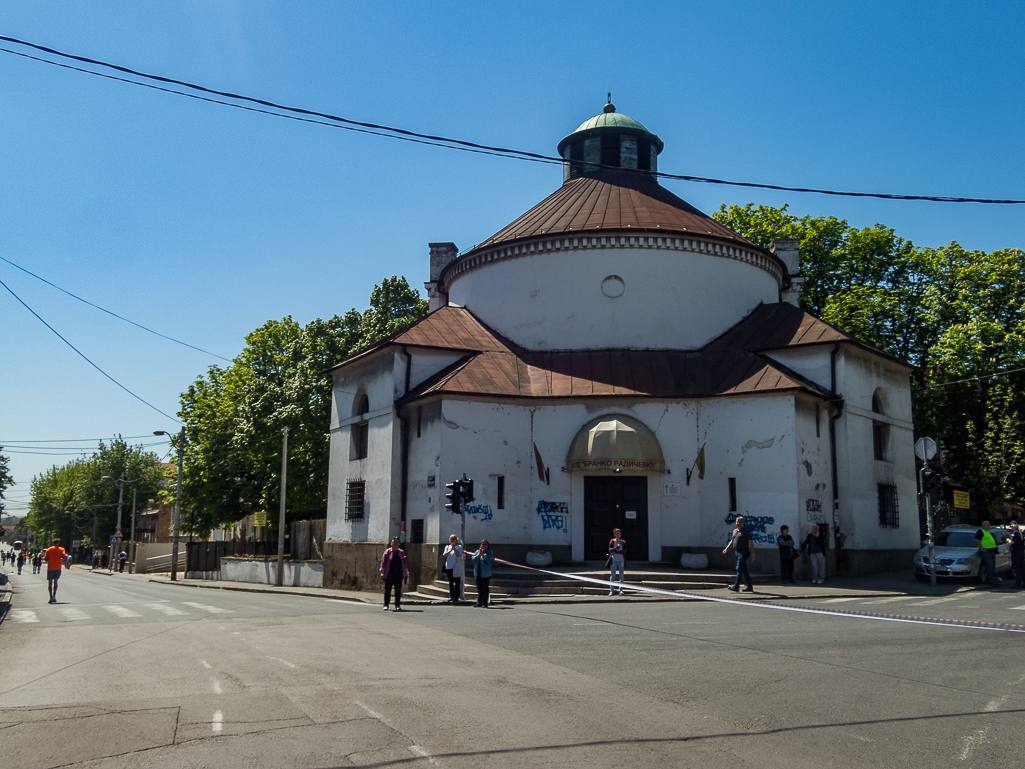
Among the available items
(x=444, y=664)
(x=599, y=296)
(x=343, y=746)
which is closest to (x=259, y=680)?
(x=444, y=664)

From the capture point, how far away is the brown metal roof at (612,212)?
91.8 feet

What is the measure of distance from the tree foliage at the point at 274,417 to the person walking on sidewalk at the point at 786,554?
67.6ft

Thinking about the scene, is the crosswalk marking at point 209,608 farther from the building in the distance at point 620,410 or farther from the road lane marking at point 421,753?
the road lane marking at point 421,753

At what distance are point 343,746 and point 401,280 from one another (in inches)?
1438

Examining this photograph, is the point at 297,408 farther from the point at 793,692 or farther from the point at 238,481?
the point at 793,692

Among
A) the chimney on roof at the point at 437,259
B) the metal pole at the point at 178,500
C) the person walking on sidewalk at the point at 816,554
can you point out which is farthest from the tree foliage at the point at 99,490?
the person walking on sidewalk at the point at 816,554

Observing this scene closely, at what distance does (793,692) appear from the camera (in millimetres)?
8391

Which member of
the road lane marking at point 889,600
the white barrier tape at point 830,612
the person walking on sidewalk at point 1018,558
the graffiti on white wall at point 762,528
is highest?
the graffiti on white wall at point 762,528

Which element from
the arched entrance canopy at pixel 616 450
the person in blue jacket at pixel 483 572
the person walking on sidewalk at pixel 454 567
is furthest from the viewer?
Result: the arched entrance canopy at pixel 616 450

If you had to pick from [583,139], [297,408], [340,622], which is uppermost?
[583,139]

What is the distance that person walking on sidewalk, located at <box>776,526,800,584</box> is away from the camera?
22000 mm

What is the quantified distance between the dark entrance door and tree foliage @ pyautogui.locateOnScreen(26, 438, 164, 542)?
56.4 m

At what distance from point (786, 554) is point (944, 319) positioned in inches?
770

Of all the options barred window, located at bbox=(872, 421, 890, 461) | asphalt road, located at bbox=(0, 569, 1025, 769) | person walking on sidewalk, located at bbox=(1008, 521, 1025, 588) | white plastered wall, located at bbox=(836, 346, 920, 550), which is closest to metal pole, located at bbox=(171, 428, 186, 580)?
asphalt road, located at bbox=(0, 569, 1025, 769)
